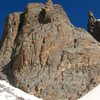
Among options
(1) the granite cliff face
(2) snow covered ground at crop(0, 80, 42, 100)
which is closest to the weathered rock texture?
(1) the granite cliff face

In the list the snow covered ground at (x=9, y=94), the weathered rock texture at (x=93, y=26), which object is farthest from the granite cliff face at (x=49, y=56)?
the snow covered ground at (x=9, y=94)

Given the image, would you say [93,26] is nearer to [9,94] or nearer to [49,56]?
[49,56]

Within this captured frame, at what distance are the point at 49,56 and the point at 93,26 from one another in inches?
836

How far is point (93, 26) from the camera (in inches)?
2302

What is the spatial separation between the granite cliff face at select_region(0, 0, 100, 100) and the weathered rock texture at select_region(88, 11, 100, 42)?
1219 centimetres

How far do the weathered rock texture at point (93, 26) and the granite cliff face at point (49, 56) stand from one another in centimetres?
1219

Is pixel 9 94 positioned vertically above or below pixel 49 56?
above

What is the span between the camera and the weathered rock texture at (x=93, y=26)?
185 feet

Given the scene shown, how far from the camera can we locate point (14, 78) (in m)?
38.2

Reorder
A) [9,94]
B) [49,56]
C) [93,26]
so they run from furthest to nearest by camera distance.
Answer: [93,26] → [49,56] → [9,94]

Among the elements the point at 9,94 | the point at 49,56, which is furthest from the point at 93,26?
the point at 9,94

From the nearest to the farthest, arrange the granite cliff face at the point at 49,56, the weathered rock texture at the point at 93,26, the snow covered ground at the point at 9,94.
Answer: the snow covered ground at the point at 9,94 < the granite cliff face at the point at 49,56 < the weathered rock texture at the point at 93,26

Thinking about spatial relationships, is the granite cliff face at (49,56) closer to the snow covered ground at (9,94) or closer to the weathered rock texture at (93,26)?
the weathered rock texture at (93,26)

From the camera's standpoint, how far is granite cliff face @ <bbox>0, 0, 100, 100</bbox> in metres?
35.6
